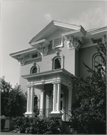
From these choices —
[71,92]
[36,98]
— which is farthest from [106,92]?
[36,98]

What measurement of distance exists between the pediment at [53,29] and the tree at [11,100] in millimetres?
4849

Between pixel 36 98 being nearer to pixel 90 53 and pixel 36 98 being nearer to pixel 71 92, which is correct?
pixel 71 92

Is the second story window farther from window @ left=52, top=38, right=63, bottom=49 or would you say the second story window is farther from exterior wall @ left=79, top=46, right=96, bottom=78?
exterior wall @ left=79, top=46, right=96, bottom=78

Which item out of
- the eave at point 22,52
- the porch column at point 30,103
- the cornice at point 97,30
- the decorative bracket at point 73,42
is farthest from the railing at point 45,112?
the cornice at point 97,30

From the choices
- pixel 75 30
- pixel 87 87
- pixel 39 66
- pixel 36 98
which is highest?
pixel 75 30

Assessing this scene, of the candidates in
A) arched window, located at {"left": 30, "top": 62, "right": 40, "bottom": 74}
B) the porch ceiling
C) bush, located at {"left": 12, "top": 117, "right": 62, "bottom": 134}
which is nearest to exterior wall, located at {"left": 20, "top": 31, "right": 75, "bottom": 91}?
arched window, located at {"left": 30, "top": 62, "right": 40, "bottom": 74}

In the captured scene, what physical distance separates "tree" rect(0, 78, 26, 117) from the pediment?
4.85 meters

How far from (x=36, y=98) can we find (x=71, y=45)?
5.92 metres

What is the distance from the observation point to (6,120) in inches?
730

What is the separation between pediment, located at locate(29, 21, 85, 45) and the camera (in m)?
17.6

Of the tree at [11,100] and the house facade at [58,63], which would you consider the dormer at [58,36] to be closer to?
the house facade at [58,63]

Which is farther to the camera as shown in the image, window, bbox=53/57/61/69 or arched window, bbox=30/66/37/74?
arched window, bbox=30/66/37/74

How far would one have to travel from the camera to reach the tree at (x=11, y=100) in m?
19.8

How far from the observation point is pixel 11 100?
1989 cm
